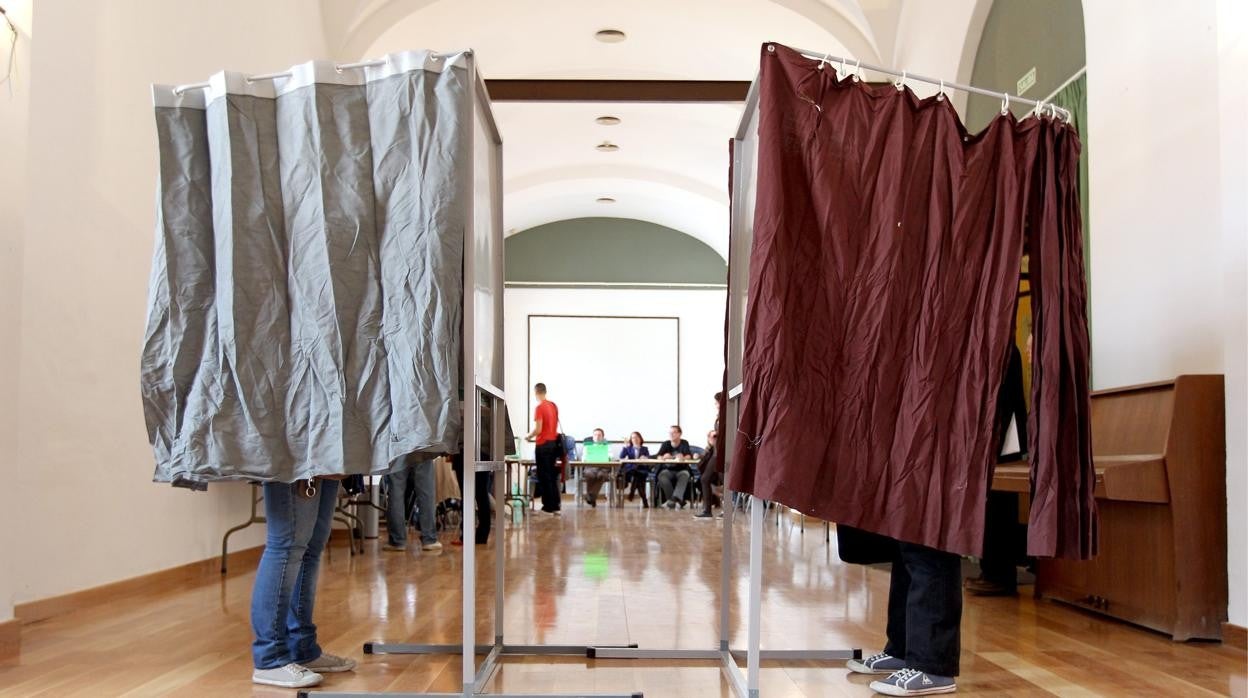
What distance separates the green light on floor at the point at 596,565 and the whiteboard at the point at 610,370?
10.3 m

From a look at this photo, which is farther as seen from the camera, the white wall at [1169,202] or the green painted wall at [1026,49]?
the green painted wall at [1026,49]

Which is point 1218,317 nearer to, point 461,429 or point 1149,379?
point 1149,379

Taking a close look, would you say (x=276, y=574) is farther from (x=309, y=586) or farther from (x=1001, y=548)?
(x=1001, y=548)

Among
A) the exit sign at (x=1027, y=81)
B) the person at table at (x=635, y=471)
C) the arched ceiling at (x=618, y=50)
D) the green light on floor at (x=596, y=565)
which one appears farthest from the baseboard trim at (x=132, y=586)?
the person at table at (x=635, y=471)

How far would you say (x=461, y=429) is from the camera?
255 cm

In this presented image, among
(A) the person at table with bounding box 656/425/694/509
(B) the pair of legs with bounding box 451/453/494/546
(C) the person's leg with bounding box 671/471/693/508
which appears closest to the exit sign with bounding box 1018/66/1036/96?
(B) the pair of legs with bounding box 451/453/494/546

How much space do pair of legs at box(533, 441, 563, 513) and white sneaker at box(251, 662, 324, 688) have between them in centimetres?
810

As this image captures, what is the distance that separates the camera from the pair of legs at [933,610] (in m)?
2.78

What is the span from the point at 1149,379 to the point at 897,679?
2315mm

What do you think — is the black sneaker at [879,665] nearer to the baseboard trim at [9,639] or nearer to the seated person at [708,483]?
the baseboard trim at [9,639]


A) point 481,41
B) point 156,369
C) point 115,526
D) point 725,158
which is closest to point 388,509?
point 115,526

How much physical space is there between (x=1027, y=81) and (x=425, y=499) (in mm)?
4368

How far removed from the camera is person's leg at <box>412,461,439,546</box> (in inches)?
272

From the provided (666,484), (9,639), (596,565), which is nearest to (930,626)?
(9,639)
